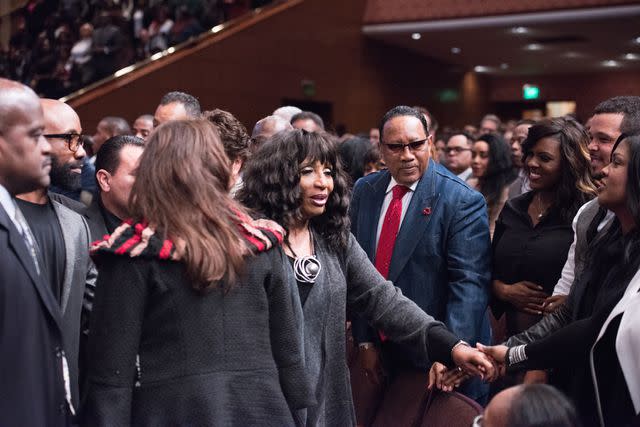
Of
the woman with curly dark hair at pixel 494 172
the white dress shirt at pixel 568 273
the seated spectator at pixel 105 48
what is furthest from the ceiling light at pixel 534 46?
the white dress shirt at pixel 568 273

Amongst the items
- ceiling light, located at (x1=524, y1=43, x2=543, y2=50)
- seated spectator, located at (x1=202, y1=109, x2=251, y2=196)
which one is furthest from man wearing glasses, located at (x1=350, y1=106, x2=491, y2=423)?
ceiling light, located at (x1=524, y1=43, x2=543, y2=50)

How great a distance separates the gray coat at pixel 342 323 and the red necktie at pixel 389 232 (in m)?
0.53

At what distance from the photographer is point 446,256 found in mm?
3137

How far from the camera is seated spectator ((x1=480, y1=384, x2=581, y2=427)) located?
1743mm

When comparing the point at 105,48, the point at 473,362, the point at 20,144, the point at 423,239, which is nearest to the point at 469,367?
the point at 473,362

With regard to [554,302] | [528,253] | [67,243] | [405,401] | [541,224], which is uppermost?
[67,243]

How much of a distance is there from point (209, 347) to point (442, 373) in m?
1.05

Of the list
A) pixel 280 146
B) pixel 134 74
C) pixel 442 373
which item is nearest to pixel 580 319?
pixel 442 373

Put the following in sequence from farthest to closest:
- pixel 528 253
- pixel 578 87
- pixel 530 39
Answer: pixel 578 87 → pixel 530 39 → pixel 528 253

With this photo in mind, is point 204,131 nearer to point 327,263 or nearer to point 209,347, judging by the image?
point 209,347

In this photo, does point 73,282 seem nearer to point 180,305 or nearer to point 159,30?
point 180,305

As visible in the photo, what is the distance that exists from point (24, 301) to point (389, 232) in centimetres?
172

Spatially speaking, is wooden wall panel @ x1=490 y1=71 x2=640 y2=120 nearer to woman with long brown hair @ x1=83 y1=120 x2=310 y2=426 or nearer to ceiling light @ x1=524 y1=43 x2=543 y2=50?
ceiling light @ x1=524 y1=43 x2=543 y2=50

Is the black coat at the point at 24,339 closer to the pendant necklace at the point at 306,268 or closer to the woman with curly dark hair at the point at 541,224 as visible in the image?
the pendant necklace at the point at 306,268
